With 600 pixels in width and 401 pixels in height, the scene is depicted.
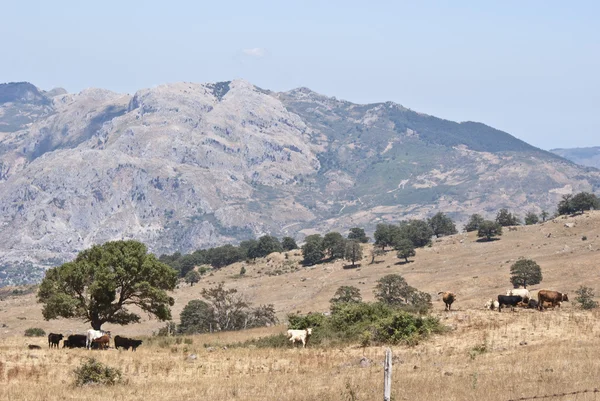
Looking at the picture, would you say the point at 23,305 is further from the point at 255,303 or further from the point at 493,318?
the point at 493,318

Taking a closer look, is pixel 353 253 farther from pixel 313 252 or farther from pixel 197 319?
pixel 197 319

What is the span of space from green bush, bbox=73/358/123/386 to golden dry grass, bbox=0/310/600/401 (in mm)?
515

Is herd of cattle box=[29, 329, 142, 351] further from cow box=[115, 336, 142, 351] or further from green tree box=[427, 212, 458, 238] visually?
green tree box=[427, 212, 458, 238]

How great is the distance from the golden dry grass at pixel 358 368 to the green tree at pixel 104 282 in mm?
6175

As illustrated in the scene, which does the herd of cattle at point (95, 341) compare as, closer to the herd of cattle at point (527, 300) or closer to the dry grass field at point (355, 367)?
the dry grass field at point (355, 367)

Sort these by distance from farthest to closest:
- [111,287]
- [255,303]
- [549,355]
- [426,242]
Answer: [426,242] < [255,303] < [111,287] < [549,355]

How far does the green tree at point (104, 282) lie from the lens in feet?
147

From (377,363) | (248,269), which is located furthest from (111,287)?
(248,269)

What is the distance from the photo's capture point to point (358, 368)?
96.6 ft

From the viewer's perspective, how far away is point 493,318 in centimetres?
3903

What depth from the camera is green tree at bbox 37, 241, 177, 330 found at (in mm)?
44875

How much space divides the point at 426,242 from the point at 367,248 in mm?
15057

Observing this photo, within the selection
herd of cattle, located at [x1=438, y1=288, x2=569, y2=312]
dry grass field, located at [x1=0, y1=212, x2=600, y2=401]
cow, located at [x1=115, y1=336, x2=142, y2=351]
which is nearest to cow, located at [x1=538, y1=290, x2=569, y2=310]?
herd of cattle, located at [x1=438, y1=288, x2=569, y2=312]

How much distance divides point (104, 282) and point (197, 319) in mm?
40435
